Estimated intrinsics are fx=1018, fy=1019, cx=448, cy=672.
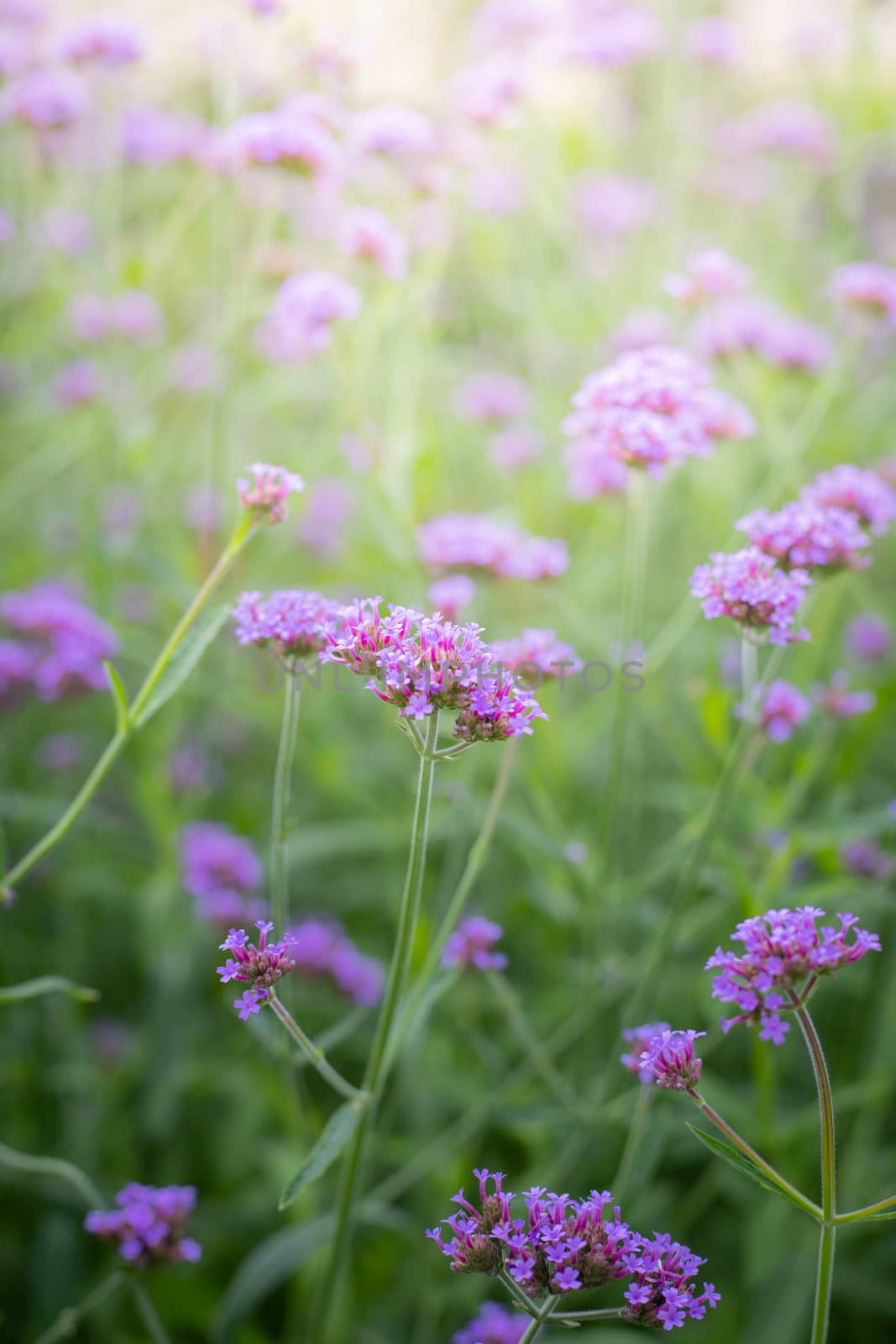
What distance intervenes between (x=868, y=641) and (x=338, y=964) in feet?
5.55

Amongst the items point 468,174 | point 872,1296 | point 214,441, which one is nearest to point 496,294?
point 468,174

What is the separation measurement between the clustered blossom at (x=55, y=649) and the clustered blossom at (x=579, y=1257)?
140cm

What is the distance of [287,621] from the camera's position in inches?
45.9

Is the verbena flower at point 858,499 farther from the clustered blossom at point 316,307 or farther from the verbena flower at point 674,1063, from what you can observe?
the clustered blossom at point 316,307

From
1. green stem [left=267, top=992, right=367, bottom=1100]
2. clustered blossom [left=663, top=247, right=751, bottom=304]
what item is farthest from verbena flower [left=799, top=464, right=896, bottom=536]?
green stem [left=267, top=992, right=367, bottom=1100]

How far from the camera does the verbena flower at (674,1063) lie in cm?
90

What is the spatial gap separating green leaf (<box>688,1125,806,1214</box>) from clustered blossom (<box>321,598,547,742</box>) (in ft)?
1.32

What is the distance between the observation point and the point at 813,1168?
6.30 ft

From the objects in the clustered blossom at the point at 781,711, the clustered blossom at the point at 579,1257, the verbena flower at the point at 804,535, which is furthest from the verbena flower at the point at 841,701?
the clustered blossom at the point at 579,1257

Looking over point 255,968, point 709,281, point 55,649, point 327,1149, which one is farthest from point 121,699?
point 709,281

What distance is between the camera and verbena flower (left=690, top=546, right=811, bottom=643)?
1.17 m

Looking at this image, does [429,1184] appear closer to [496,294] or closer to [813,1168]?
[813,1168]

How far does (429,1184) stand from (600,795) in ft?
3.35

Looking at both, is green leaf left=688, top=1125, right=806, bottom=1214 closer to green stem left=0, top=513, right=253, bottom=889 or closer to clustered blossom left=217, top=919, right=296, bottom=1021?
clustered blossom left=217, top=919, right=296, bottom=1021
